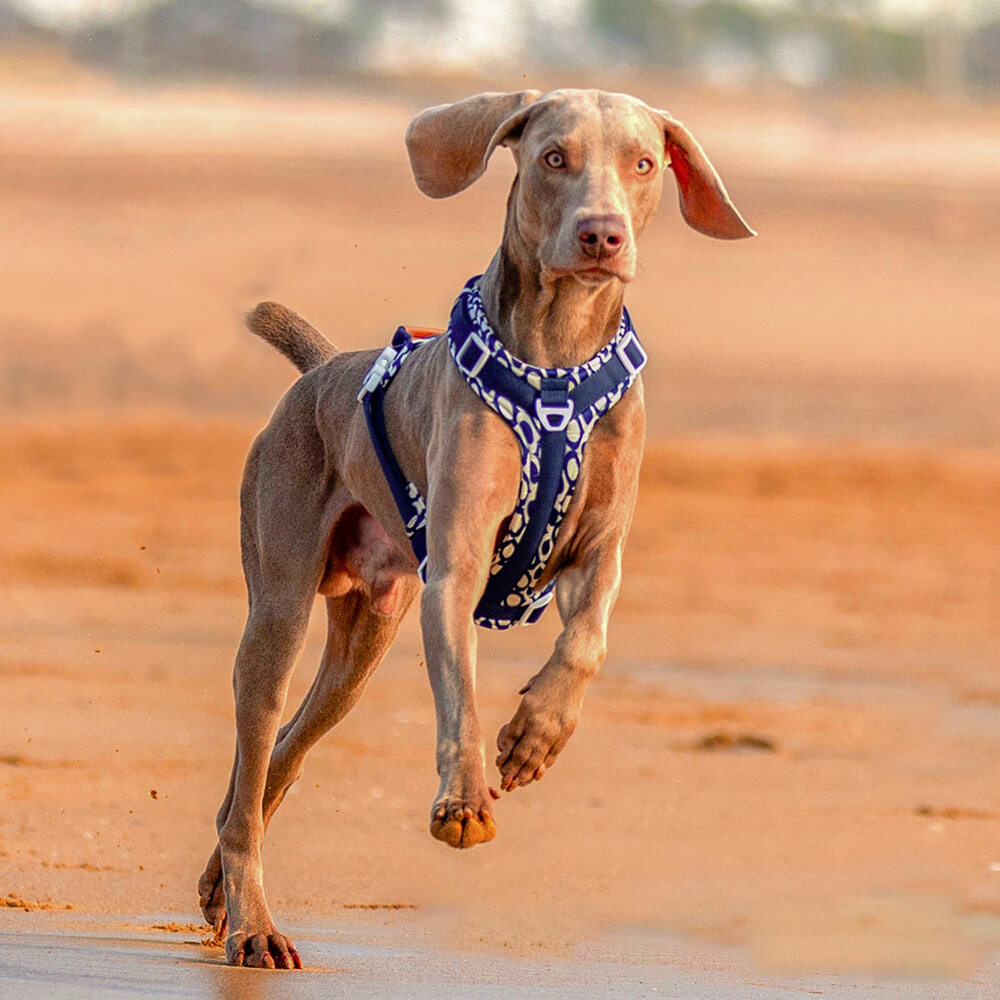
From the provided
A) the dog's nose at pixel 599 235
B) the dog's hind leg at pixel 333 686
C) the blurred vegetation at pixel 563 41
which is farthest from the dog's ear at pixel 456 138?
the blurred vegetation at pixel 563 41

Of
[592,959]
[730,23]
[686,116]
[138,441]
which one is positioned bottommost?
[592,959]

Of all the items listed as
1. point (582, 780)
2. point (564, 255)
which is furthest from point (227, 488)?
point (564, 255)

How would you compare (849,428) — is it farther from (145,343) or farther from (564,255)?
(564,255)

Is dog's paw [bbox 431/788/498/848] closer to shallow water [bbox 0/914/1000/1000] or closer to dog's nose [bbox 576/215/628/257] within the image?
shallow water [bbox 0/914/1000/1000]

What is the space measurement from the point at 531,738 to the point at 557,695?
0.12m

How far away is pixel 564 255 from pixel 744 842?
355 centimetres

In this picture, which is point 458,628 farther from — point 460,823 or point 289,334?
point 289,334

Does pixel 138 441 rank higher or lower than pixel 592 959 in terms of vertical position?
higher

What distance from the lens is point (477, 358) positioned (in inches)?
212

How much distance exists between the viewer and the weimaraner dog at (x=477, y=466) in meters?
5.08

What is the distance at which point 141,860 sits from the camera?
7547 millimetres

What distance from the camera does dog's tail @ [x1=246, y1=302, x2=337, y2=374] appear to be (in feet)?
22.6

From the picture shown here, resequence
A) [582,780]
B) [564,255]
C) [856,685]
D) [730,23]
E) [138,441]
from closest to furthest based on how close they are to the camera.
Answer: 1. [564,255]
2. [582,780]
3. [856,685]
4. [138,441]
5. [730,23]

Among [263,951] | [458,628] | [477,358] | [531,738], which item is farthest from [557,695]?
[263,951]
